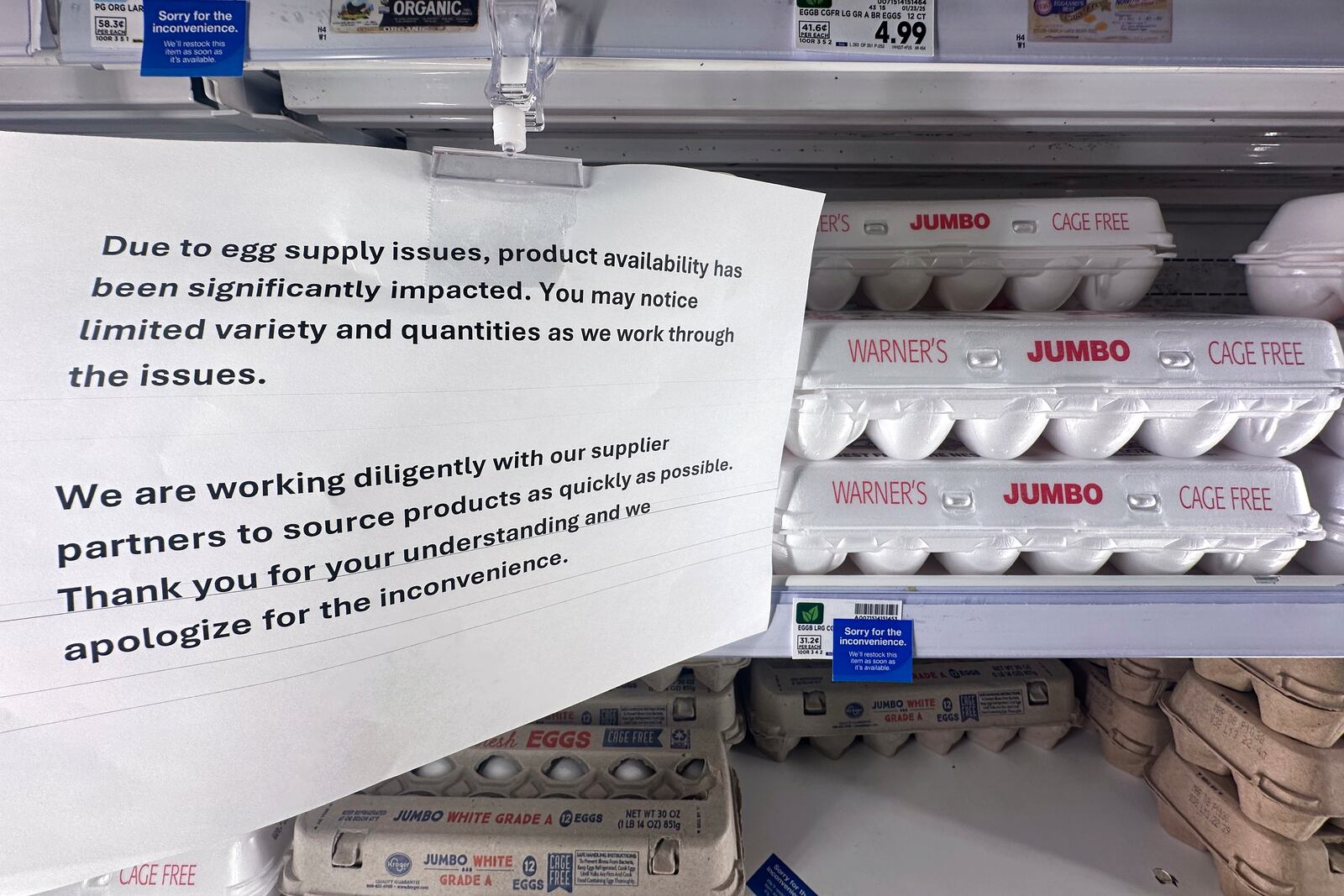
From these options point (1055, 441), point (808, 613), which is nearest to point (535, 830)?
point (808, 613)

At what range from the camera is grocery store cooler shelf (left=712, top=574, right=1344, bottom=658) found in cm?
78

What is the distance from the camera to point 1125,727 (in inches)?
53.6

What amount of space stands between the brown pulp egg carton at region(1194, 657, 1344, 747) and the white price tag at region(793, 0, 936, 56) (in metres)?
0.94

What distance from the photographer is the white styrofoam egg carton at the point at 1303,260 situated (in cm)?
81

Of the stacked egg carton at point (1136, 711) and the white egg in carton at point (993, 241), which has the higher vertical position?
the white egg in carton at point (993, 241)

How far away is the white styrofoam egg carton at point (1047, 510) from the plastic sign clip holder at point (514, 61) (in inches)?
17.0

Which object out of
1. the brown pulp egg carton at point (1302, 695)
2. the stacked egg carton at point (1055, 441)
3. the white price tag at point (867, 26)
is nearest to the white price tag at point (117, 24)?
the white price tag at point (867, 26)

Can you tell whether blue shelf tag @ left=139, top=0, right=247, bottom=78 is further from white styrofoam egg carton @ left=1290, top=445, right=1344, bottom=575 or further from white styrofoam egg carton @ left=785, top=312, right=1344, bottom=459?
white styrofoam egg carton @ left=1290, top=445, right=1344, bottom=575

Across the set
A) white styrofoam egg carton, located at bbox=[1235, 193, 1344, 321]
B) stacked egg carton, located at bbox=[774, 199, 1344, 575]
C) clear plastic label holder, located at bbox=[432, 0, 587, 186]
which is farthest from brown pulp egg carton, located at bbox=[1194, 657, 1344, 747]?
clear plastic label holder, located at bbox=[432, 0, 587, 186]

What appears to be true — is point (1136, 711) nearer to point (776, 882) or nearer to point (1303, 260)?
point (776, 882)

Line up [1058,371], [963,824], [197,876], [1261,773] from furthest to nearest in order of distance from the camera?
1. [963,824]
2. [1261,773]
3. [197,876]
4. [1058,371]

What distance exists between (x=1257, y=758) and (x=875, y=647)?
2.68 feet

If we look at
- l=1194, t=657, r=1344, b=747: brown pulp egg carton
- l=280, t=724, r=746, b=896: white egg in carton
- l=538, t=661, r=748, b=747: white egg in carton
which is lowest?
l=280, t=724, r=746, b=896: white egg in carton

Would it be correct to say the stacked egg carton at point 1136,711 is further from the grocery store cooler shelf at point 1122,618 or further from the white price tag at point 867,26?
the white price tag at point 867,26
